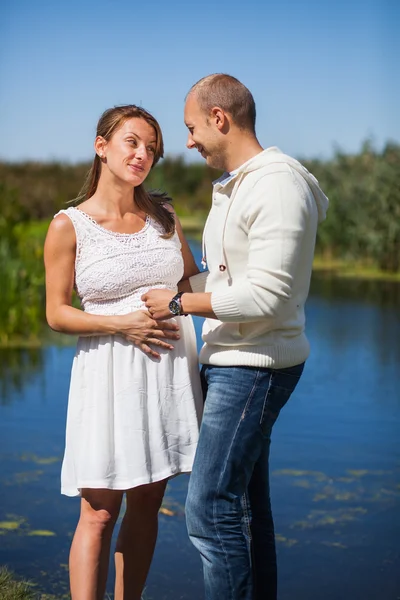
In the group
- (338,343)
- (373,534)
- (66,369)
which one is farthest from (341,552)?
(338,343)

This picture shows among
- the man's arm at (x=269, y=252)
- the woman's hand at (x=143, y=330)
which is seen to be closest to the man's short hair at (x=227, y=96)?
the man's arm at (x=269, y=252)

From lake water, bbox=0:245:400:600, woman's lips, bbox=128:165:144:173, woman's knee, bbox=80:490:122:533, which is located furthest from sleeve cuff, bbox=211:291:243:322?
lake water, bbox=0:245:400:600

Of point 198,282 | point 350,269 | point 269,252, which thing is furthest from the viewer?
point 350,269

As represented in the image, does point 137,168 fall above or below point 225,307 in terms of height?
above

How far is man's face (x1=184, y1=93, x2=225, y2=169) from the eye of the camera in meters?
2.41

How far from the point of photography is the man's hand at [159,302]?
98.3 inches

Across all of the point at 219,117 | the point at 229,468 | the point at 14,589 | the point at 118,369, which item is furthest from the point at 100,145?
the point at 14,589

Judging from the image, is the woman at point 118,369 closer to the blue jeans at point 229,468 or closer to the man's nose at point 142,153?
the man's nose at point 142,153

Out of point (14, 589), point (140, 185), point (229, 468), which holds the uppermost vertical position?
point (140, 185)

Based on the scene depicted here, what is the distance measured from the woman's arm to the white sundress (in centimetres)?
3

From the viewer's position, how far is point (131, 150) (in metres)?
2.67

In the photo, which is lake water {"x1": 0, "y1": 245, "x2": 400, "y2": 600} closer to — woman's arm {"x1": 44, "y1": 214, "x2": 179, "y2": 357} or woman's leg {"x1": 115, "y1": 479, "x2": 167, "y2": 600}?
woman's leg {"x1": 115, "y1": 479, "x2": 167, "y2": 600}

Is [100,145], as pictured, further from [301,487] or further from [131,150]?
[301,487]

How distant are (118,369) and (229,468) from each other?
425 millimetres
